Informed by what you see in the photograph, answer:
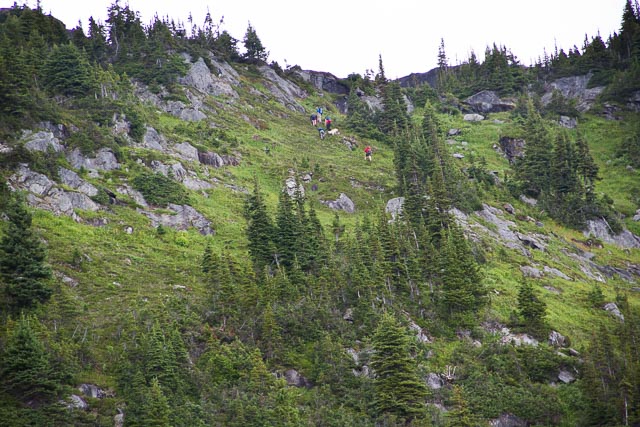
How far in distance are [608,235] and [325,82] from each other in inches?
3347

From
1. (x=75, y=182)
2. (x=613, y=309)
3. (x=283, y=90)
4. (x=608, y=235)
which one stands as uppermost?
(x=283, y=90)

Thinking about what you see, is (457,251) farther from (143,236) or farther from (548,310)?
(143,236)

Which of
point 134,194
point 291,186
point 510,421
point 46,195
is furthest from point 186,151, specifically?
point 510,421

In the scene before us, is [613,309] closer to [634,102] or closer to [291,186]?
[291,186]

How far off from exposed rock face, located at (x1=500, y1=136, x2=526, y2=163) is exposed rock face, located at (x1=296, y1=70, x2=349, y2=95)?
50301 millimetres

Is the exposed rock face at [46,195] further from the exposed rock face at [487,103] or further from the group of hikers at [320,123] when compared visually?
the exposed rock face at [487,103]

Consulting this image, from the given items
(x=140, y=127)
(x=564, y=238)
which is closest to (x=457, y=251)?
(x=564, y=238)

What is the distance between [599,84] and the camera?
11700 cm

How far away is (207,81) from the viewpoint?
343 ft

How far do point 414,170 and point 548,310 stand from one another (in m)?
24.6

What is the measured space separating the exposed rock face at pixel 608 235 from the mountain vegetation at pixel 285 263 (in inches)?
10.1

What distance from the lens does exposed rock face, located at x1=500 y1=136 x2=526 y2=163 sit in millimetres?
93562

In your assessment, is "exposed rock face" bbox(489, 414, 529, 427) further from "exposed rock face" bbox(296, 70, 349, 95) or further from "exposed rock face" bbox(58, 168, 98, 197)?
"exposed rock face" bbox(296, 70, 349, 95)

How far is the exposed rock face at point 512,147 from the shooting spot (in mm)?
93562
